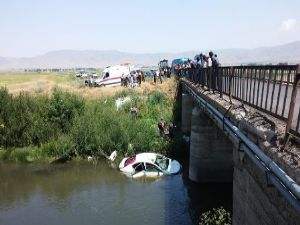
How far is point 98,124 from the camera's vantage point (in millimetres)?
32781

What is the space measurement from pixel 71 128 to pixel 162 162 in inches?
378

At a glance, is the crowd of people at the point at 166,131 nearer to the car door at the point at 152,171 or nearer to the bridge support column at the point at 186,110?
the bridge support column at the point at 186,110

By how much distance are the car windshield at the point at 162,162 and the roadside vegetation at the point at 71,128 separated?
8.22 feet

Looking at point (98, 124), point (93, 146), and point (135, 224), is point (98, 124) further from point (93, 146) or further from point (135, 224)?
point (135, 224)

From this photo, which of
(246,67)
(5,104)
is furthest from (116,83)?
(246,67)

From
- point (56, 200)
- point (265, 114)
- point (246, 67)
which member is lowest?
point (56, 200)

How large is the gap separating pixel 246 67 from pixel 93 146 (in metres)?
21.2

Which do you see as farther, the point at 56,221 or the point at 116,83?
the point at 116,83

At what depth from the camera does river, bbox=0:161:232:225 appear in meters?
20.3

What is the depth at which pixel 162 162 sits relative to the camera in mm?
27344

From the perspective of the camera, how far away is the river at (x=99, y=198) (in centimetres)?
2034

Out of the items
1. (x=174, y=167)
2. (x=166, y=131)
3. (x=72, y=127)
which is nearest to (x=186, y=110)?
(x=166, y=131)

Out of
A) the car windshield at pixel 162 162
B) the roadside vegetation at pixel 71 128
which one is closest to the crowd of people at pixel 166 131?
the roadside vegetation at pixel 71 128

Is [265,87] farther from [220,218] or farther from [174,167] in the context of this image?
[174,167]
